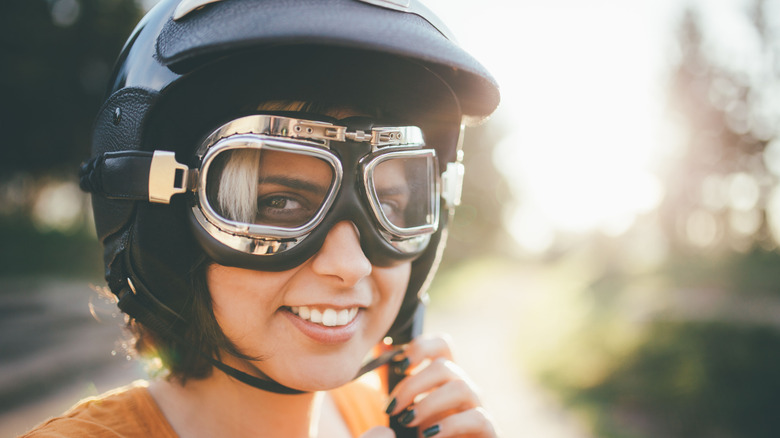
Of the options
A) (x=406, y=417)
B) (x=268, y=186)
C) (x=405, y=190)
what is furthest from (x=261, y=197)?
(x=406, y=417)

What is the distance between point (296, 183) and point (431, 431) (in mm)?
1050

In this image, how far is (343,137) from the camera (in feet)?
4.96

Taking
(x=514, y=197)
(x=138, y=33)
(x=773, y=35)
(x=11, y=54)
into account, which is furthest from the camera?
(x=514, y=197)

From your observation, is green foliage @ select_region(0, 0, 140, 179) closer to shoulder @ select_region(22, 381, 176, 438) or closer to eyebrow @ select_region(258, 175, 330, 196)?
shoulder @ select_region(22, 381, 176, 438)

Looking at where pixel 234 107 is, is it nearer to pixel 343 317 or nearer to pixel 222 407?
pixel 343 317

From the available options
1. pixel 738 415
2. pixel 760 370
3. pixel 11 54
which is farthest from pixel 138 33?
pixel 11 54

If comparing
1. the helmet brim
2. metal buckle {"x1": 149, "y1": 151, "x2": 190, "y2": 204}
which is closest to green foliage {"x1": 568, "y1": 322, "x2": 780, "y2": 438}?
the helmet brim

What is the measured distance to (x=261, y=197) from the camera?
1477 mm

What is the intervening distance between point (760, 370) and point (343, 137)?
6.36 m

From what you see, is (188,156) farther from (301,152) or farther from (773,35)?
(773,35)

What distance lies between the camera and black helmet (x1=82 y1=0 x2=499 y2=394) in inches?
55.1

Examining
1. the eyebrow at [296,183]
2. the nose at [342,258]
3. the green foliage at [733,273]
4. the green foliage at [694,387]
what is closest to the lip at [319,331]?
the nose at [342,258]

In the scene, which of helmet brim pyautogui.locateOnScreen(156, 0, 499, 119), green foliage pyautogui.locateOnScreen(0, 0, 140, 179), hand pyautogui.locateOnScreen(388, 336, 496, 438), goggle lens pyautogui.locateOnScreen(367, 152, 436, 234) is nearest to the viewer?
helmet brim pyautogui.locateOnScreen(156, 0, 499, 119)

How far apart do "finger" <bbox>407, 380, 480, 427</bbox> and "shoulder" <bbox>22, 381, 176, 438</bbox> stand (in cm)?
85
